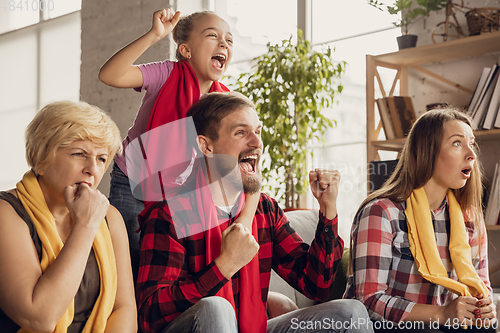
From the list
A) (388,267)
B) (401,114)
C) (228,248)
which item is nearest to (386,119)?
(401,114)

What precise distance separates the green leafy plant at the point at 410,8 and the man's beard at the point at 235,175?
1999mm

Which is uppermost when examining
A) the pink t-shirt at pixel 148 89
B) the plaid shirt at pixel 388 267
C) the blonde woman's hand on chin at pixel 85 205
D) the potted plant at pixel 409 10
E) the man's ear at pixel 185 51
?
the potted plant at pixel 409 10

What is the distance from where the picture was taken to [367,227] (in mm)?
1629

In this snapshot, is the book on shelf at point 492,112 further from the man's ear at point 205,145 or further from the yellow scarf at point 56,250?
the yellow scarf at point 56,250

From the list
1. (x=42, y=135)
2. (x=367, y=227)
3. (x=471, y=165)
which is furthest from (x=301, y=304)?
(x=42, y=135)

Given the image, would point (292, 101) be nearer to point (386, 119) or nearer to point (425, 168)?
point (386, 119)

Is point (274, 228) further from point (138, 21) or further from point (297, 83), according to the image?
point (138, 21)

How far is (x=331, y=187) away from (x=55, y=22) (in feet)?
15.2

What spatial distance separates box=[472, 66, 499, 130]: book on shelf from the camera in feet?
8.55

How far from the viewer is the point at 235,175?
143 cm

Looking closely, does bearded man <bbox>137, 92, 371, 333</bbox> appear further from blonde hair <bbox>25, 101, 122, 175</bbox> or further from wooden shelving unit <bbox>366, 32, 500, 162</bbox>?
wooden shelving unit <bbox>366, 32, 500, 162</bbox>

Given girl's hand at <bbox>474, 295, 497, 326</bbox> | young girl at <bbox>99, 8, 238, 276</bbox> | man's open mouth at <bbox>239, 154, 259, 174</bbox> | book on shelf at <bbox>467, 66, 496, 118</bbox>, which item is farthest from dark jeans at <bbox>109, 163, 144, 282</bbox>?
book on shelf at <bbox>467, 66, 496, 118</bbox>

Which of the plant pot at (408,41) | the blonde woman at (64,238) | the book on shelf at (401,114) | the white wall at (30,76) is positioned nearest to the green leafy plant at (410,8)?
the plant pot at (408,41)

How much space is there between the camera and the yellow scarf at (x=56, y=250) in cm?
116
